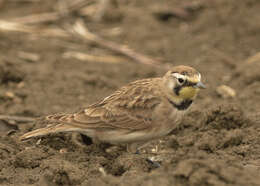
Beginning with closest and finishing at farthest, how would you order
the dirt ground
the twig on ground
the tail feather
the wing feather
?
the dirt ground < the tail feather < the wing feather < the twig on ground

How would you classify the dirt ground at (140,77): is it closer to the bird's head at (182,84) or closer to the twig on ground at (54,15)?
the twig on ground at (54,15)

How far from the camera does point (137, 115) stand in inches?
207

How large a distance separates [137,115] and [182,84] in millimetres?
563

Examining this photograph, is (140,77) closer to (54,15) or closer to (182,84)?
(54,15)

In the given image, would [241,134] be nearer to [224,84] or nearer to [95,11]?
[224,84]

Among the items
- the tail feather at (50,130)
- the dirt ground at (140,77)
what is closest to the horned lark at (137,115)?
the tail feather at (50,130)

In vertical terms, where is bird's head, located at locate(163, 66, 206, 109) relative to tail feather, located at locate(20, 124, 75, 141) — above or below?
above

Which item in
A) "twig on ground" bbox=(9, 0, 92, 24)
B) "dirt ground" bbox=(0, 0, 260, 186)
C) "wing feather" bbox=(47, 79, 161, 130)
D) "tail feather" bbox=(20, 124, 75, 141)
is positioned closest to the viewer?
"dirt ground" bbox=(0, 0, 260, 186)

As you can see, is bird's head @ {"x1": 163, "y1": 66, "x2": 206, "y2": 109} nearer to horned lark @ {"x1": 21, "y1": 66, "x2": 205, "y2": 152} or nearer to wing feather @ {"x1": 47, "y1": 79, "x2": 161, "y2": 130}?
horned lark @ {"x1": 21, "y1": 66, "x2": 205, "y2": 152}

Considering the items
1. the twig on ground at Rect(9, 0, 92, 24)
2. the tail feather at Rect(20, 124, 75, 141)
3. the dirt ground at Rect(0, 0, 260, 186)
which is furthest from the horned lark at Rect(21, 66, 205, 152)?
the twig on ground at Rect(9, 0, 92, 24)

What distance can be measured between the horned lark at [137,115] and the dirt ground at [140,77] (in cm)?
22

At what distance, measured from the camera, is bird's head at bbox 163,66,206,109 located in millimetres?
5090

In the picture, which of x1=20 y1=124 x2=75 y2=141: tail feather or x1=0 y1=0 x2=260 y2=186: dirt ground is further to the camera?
x1=20 y1=124 x2=75 y2=141: tail feather

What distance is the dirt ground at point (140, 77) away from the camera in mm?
4531
